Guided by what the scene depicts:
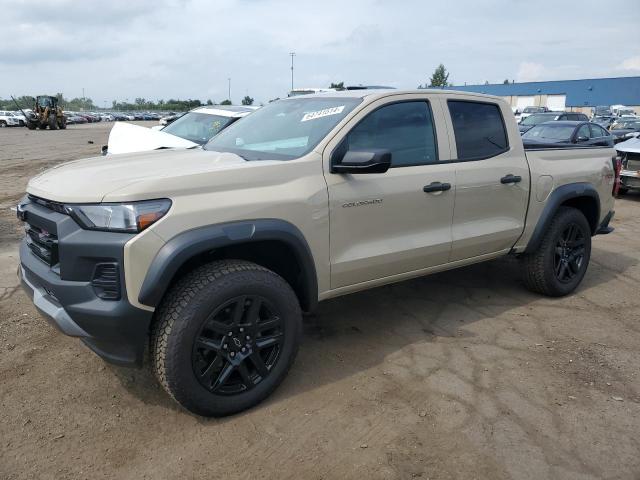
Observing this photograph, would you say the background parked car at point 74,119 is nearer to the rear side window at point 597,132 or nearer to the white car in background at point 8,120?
the white car in background at point 8,120

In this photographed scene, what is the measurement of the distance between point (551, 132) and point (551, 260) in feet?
30.6

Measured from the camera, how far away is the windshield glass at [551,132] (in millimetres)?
12586

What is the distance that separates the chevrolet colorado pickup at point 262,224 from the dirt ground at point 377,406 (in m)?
0.34

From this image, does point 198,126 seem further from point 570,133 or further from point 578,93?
point 578,93

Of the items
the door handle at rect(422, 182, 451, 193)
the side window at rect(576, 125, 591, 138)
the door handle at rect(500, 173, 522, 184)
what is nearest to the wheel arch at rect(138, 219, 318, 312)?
the door handle at rect(422, 182, 451, 193)

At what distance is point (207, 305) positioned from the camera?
272 centimetres

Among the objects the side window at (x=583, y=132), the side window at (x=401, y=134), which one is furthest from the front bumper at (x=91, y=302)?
the side window at (x=583, y=132)

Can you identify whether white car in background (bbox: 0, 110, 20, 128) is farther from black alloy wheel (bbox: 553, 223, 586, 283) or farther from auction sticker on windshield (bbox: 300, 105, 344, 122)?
black alloy wheel (bbox: 553, 223, 586, 283)

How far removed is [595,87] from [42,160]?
6113cm

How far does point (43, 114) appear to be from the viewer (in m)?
39.4

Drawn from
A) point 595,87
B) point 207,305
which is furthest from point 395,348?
point 595,87

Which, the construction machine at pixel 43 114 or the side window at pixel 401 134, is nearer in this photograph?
the side window at pixel 401 134

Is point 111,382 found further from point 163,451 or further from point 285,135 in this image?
point 285,135

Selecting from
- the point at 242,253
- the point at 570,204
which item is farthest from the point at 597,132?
the point at 242,253
